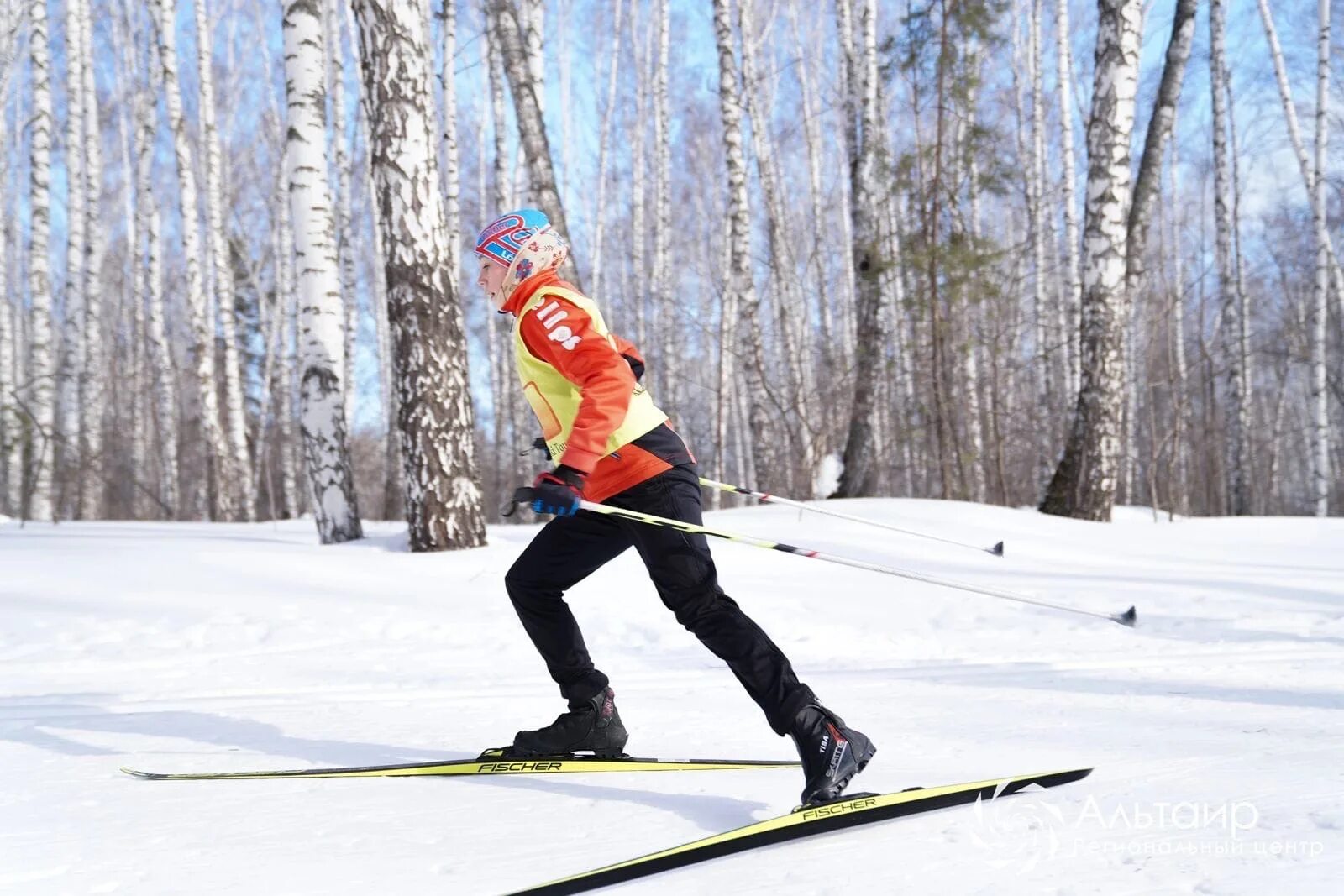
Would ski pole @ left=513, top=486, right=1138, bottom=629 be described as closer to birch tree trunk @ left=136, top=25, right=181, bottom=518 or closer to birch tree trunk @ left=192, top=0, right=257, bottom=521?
birch tree trunk @ left=192, top=0, right=257, bottom=521

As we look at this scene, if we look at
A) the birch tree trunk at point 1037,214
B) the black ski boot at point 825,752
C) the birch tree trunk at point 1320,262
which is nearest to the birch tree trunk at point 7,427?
the black ski boot at point 825,752

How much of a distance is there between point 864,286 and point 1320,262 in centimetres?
859

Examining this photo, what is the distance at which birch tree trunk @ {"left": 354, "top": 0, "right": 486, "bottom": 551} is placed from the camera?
251 inches

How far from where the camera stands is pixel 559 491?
237cm

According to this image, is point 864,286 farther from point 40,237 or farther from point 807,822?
point 40,237

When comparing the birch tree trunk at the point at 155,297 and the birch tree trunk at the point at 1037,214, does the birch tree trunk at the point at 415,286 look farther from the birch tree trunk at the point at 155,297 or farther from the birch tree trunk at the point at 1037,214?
the birch tree trunk at the point at 155,297

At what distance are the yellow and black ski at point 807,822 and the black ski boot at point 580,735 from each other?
2.58 feet

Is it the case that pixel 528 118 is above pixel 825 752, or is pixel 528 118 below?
above

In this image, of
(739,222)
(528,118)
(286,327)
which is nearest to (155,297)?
(286,327)

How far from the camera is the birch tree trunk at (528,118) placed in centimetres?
968

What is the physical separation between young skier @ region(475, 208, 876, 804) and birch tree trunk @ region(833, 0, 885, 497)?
7.91 m

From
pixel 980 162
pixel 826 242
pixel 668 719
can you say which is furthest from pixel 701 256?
pixel 668 719

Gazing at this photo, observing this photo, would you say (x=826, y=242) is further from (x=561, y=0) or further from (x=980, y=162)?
(x=980, y=162)

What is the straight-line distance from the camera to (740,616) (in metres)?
2.55
